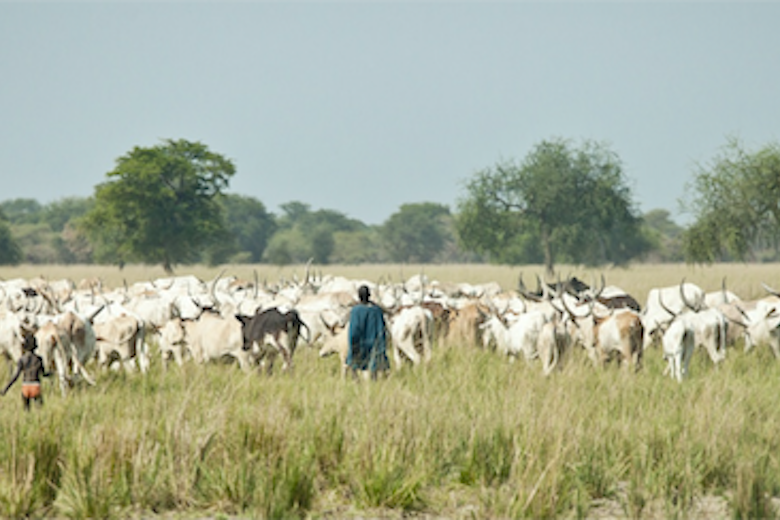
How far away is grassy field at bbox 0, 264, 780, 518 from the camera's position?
264 inches

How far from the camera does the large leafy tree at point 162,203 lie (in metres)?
50.9

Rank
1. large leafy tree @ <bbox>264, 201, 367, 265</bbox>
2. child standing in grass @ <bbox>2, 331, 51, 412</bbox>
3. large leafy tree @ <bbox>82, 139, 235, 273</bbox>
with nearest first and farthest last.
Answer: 1. child standing in grass @ <bbox>2, 331, 51, 412</bbox>
2. large leafy tree @ <bbox>82, 139, 235, 273</bbox>
3. large leafy tree @ <bbox>264, 201, 367, 265</bbox>

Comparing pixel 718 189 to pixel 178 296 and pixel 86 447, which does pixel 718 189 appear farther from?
pixel 86 447

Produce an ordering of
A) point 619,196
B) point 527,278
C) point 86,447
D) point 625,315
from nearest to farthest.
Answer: point 86,447, point 625,315, point 527,278, point 619,196

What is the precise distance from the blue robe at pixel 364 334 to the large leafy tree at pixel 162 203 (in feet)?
132

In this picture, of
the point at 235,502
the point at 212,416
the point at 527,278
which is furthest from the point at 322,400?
the point at 527,278

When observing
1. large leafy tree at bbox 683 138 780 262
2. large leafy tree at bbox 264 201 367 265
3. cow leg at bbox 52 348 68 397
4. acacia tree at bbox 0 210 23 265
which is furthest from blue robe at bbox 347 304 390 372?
large leafy tree at bbox 264 201 367 265

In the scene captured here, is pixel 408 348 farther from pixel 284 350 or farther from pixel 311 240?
pixel 311 240

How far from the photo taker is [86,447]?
7.24m

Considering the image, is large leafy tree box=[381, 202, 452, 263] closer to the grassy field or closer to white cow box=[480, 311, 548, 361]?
white cow box=[480, 311, 548, 361]

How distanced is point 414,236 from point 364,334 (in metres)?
104

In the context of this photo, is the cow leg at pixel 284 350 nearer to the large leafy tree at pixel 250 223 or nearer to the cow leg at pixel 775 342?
the cow leg at pixel 775 342

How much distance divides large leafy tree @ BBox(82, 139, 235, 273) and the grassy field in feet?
140

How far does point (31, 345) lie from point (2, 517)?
10.2 feet
